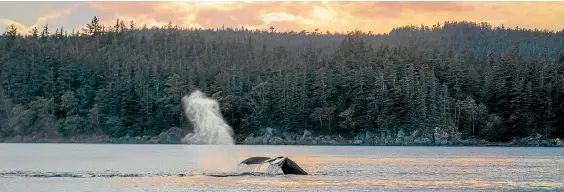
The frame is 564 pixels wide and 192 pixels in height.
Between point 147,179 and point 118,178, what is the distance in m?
2.25

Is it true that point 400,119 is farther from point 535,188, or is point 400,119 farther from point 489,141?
point 535,188

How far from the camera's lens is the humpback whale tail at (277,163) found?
74.4 metres

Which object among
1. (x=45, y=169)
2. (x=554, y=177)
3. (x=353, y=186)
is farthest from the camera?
(x=45, y=169)

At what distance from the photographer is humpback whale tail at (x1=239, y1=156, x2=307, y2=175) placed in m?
74.4

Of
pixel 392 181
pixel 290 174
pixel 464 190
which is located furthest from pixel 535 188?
pixel 290 174

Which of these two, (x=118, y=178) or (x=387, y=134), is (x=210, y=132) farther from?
(x=118, y=178)

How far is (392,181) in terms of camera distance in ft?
231

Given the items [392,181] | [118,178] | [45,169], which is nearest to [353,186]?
[392,181]

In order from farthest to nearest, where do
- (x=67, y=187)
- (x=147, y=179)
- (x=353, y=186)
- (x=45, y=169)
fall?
(x=45, y=169) → (x=147, y=179) → (x=353, y=186) → (x=67, y=187)

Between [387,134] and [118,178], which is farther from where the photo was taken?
[387,134]

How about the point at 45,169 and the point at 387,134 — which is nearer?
the point at 45,169

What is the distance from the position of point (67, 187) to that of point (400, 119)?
144 meters

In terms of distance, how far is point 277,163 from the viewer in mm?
74812

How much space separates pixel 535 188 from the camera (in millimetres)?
63156
